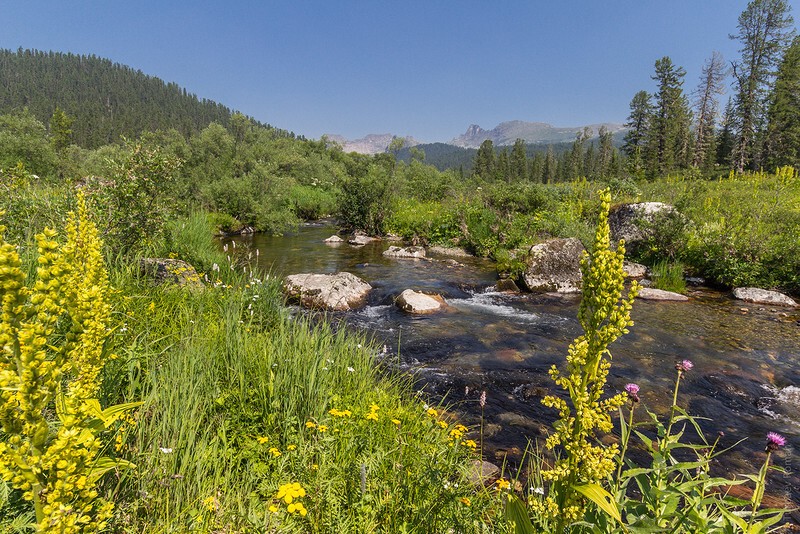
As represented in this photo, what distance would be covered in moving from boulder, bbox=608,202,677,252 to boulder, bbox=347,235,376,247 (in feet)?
46.3

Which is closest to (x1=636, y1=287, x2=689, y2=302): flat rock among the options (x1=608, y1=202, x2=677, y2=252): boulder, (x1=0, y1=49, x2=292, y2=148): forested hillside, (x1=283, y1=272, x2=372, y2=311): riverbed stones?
(x1=608, y1=202, x2=677, y2=252): boulder

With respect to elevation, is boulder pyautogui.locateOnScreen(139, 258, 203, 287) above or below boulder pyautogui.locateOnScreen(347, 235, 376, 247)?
above

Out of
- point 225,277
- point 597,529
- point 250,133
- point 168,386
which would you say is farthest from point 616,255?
point 250,133

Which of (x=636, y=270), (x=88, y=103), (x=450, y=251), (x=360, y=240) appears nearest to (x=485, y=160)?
(x=360, y=240)

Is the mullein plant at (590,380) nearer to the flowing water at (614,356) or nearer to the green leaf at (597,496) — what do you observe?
the green leaf at (597,496)

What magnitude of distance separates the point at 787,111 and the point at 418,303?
6060 centimetres

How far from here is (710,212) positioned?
57.2 feet

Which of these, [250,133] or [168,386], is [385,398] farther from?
[250,133]

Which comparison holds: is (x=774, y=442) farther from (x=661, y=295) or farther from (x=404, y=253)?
(x=404, y=253)

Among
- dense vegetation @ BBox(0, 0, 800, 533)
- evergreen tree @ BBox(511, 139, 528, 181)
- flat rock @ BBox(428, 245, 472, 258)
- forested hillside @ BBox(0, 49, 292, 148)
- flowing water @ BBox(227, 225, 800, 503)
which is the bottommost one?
flowing water @ BBox(227, 225, 800, 503)

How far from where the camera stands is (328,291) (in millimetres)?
12820

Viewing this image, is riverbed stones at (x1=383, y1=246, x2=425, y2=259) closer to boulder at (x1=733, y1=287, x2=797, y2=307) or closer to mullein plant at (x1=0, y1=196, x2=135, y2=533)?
boulder at (x1=733, y1=287, x2=797, y2=307)

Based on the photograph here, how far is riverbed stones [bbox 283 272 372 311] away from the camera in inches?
487

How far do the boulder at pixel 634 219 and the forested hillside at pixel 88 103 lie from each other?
135 m
